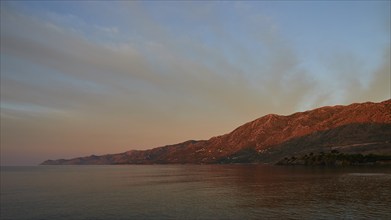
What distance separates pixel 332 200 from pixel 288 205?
12229 mm

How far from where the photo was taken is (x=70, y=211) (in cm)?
7938

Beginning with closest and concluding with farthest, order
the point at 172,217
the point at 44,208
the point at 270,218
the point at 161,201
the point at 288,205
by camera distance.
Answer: the point at 270,218 → the point at 172,217 → the point at 288,205 → the point at 44,208 → the point at 161,201

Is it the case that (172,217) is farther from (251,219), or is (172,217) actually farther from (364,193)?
(364,193)

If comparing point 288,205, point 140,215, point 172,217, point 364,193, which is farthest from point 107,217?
point 364,193

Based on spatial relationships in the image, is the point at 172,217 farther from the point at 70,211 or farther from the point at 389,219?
the point at 389,219

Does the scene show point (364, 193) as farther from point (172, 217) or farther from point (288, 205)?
point (172, 217)

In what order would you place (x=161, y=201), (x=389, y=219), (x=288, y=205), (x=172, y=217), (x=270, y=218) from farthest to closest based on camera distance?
(x=161, y=201)
(x=288, y=205)
(x=172, y=217)
(x=270, y=218)
(x=389, y=219)

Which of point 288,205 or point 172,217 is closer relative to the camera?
point 172,217

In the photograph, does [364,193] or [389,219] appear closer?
[389,219]

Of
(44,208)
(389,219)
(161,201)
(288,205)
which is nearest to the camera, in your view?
(389,219)

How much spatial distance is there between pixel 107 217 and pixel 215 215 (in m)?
21.3

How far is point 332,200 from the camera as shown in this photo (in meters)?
80.8

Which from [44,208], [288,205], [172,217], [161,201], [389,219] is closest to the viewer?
[389,219]

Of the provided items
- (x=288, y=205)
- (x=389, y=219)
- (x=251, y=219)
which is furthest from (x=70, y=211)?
(x=389, y=219)
